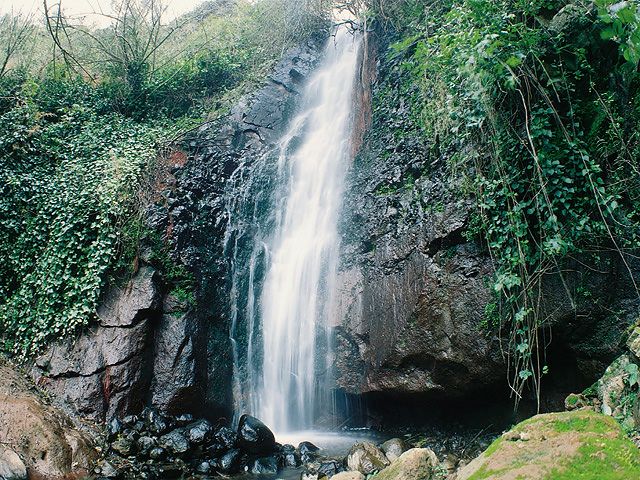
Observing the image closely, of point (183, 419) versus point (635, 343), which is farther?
point (183, 419)

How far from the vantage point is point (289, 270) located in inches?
379

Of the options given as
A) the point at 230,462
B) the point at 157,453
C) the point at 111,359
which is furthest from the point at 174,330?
the point at 230,462

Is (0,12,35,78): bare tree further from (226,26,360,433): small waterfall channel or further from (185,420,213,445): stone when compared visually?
(185,420,213,445): stone

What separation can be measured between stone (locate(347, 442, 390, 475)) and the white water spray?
2.10m

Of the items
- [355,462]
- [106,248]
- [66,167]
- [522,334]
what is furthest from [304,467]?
[66,167]

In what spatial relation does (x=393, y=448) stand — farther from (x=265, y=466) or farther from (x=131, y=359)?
(x=131, y=359)

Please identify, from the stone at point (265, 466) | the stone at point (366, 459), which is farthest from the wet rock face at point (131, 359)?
the stone at point (366, 459)

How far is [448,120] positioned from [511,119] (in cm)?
149

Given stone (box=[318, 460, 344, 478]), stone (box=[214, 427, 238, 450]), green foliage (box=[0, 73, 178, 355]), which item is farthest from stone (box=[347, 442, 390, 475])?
green foliage (box=[0, 73, 178, 355])

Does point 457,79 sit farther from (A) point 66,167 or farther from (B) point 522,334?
(A) point 66,167

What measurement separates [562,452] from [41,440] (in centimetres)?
655

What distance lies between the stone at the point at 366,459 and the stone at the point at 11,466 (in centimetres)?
404

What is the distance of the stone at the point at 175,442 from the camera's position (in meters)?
6.99

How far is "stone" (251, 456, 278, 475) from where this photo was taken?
6.63 meters
